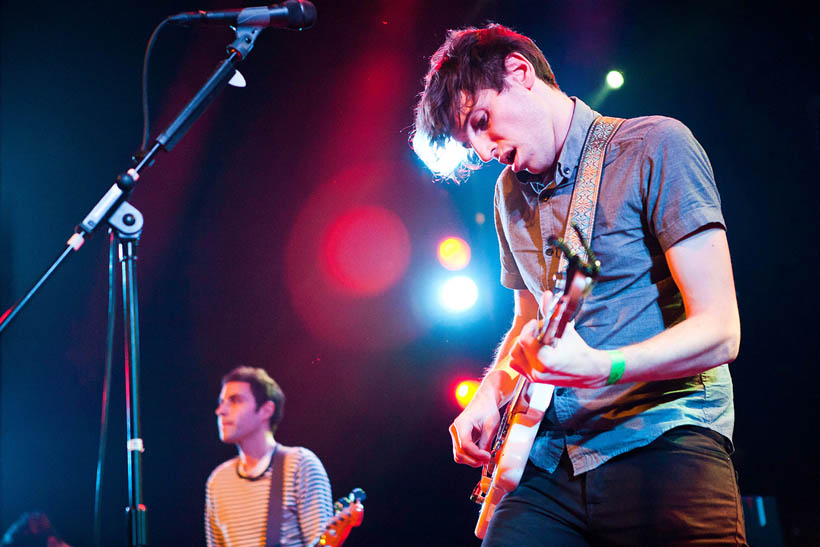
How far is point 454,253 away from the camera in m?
4.49

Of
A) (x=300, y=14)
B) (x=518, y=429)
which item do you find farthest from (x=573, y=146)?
(x=300, y=14)

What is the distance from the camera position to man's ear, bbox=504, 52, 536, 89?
6.49 feet

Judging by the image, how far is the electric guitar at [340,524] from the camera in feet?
11.7

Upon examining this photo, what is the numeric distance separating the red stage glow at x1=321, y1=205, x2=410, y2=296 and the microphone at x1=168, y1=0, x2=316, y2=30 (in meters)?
2.07

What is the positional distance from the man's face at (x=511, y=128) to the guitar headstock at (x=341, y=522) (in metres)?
2.47

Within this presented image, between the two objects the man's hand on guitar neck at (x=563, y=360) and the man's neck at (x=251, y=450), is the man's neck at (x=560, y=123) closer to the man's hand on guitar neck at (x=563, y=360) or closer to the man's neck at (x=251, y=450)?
the man's hand on guitar neck at (x=563, y=360)

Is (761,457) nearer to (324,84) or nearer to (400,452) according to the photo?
(400,452)

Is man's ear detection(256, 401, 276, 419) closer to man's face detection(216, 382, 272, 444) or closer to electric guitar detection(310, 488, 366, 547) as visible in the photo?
man's face detection(216, 382, 272, 444)

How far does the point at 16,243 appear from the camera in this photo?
3596mm

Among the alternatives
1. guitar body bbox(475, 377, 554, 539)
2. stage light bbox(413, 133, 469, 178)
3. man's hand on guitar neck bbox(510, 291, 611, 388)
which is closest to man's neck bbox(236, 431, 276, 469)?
stage light bbox(413, 133, 469, 178)

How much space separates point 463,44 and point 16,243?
2968mm

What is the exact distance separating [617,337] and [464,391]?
2.88 m

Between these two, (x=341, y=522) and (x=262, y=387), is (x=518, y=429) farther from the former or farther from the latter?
(x=262, y=387)

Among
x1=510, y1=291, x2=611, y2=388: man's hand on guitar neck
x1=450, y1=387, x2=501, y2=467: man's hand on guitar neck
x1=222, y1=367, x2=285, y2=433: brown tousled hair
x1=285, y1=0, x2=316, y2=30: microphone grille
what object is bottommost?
x1=222, y1=367, x2=285, y2=433: brown tousled hair
